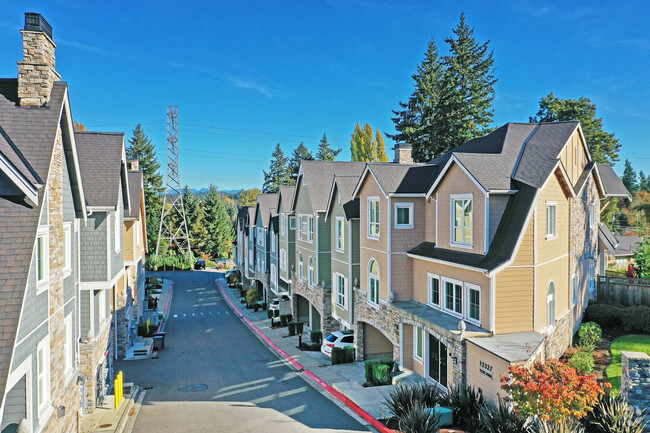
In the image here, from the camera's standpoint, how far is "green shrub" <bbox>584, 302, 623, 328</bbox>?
20875 mm

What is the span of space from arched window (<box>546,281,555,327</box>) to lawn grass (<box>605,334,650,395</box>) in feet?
7.79

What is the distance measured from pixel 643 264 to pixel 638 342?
525 inches

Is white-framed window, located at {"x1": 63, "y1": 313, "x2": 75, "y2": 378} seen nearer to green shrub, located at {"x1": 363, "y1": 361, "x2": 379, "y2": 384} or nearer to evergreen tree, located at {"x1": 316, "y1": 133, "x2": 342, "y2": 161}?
green shrub, located at {"x1": 363, "y1": 361, "x2": 379, "y2": 384}

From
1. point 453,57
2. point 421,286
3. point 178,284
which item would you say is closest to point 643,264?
point 421,286

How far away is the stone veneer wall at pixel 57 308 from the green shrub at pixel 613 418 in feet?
45.0

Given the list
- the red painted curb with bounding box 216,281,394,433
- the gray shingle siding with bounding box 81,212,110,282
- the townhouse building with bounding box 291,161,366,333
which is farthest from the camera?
the townhouse building with bounding box 291,161,366,333

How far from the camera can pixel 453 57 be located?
47594 mm

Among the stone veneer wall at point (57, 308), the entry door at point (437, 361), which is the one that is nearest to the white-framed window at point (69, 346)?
the stone veneer wall at point (57, 308)

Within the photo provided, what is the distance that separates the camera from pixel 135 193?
2964cm

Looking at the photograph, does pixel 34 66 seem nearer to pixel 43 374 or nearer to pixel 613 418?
pixel 43 374

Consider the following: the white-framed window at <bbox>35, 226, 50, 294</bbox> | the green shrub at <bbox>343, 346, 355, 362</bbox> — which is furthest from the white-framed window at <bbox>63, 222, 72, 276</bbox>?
the green shrub at <bbox>343, 346, 355, 362</bbox>

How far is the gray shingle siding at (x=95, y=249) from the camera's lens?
1803 cm

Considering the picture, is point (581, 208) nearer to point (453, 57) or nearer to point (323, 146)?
point (453, 57)

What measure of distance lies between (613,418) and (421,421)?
477 centimetres
